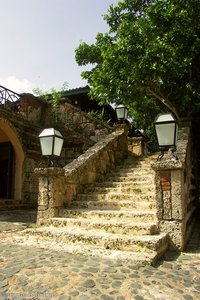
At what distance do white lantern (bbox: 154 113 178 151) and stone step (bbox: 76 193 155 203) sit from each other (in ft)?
4.58

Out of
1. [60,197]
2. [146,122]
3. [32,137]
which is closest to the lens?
[60,197]

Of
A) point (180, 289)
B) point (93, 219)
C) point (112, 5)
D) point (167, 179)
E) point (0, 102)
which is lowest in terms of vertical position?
point (180, 289)

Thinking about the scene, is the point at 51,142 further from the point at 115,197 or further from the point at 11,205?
the point at 11,205

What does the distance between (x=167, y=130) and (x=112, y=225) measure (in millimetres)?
1894

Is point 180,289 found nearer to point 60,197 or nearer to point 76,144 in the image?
point 60,197

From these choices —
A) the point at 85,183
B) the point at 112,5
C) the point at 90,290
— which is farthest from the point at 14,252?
the point at 112,5

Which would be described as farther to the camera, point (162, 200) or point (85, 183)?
point (85, 183)

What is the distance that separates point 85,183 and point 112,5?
6234 mm

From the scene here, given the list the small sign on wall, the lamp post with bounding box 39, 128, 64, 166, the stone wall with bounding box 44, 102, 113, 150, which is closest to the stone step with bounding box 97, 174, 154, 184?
the small sign on wall

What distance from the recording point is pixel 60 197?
18.5 ft

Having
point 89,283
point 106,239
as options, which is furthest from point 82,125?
point 89,283

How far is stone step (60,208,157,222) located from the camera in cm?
462

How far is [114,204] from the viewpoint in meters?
5.48

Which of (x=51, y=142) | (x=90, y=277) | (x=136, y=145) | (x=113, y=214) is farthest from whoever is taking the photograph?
(x=136, y=145)
